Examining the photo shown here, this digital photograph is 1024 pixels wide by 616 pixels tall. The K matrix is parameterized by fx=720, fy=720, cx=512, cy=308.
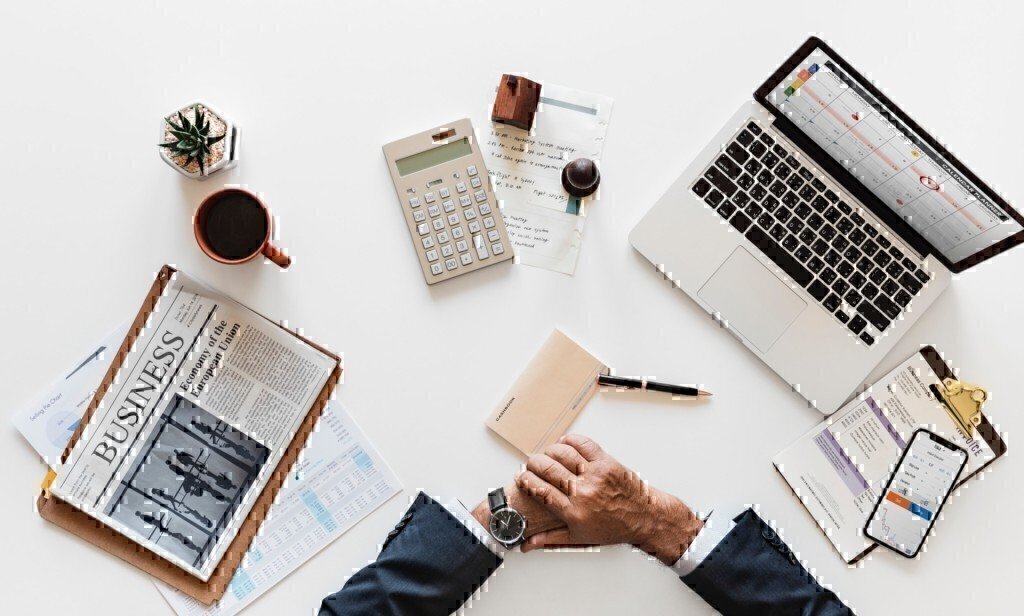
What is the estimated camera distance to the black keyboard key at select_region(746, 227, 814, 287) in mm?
1050

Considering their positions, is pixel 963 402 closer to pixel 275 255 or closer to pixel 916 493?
pixel 916 493

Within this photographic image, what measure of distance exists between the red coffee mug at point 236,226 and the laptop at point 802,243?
1.75 feet

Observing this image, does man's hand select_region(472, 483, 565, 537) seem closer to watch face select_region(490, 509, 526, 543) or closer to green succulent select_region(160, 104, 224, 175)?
watch face select_region(490, 509, 526, 543)

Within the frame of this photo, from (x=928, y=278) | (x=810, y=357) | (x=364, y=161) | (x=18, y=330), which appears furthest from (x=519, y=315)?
(x=18, y=330)

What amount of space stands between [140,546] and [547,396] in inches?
25.4

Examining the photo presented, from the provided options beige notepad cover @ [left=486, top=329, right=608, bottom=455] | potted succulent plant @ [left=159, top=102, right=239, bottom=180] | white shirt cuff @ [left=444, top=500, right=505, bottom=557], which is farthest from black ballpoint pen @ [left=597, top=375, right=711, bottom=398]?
potted succulent plant @ [left=159, top=102, right=239, bottom=180]

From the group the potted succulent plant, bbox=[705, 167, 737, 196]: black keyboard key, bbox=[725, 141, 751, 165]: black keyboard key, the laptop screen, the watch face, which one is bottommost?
the watch face

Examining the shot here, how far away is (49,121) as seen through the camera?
3.54 feet

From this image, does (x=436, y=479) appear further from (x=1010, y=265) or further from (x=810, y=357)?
(x=1010, y=265)

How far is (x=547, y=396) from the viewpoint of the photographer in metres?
1.09

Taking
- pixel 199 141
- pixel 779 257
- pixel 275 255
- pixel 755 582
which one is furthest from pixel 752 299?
pixel 199 141

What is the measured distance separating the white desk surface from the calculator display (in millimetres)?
40

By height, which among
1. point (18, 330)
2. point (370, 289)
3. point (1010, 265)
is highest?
point (1010, 265)

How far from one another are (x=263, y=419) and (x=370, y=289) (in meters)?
0.25
